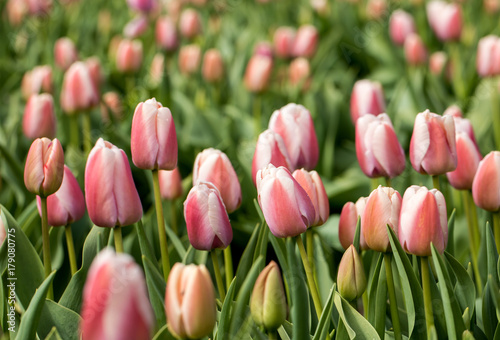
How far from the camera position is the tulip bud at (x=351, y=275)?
0.92 metres

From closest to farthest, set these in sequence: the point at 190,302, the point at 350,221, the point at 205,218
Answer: the point at 190,302
the point at 205,218
the point at 350,221

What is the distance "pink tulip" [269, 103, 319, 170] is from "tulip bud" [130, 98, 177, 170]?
258mm

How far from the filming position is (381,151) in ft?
3.50

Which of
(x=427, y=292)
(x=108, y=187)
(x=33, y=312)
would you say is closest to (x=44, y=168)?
(x=108, y=187)

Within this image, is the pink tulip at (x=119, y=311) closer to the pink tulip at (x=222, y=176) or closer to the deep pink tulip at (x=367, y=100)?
the pink tulip at (x=222, y=176)

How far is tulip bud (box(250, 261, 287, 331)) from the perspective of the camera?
79cm

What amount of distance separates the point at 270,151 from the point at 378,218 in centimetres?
23

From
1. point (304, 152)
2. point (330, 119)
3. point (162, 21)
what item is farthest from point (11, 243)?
point (162, 21)

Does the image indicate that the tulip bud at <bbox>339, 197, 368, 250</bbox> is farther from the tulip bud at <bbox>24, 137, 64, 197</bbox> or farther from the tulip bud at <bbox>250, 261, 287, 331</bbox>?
the tulip bud at <bbox>24, 137, 64, 197</bbox>

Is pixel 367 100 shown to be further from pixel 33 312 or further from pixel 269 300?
→ pixel 33 312

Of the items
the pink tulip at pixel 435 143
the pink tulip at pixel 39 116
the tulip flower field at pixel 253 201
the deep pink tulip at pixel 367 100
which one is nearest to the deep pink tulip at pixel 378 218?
the tulip flower field at pixel 253 201

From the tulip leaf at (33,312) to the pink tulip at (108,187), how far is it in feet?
0.51

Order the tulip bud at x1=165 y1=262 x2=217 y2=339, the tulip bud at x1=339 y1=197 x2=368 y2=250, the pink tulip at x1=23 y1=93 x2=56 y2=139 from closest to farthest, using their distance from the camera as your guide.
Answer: the tulip bud at x1=165 y1=262 x2=217 y2=339, the tulip bud at x1=339 y1=197 x2=368 y2=250, the pink tulip at x1=23 y1=93 x2=56 y2=139

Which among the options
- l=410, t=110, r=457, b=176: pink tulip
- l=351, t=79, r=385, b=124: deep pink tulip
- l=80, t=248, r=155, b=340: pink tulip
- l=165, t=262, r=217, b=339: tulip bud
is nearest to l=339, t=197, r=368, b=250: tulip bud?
l=410, t=110, r=457, b=176: pink tulip
